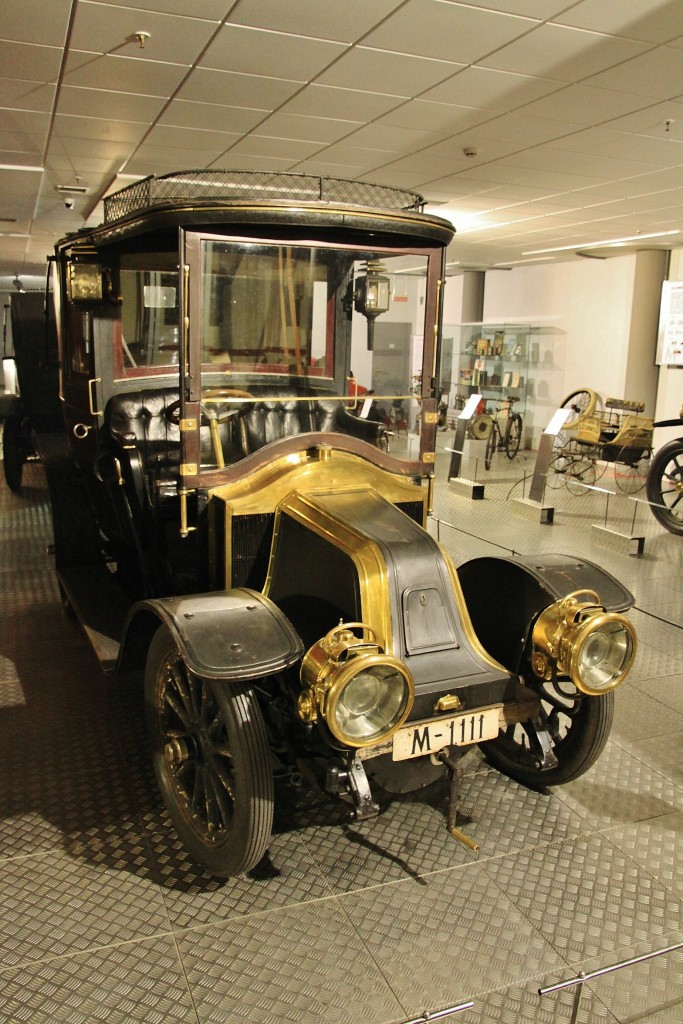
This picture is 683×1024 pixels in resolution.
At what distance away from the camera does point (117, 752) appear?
309cm

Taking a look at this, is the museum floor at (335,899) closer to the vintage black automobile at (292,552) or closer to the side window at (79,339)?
the vintage black automobile at (292,552)

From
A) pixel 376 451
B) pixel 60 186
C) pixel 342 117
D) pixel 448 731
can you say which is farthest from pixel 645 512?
pixel 60 186

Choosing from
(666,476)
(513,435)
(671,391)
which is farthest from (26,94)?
(671,391)

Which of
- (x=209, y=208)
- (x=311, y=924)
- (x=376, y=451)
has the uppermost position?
(x=209, y=208)

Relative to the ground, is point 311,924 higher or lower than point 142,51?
lower

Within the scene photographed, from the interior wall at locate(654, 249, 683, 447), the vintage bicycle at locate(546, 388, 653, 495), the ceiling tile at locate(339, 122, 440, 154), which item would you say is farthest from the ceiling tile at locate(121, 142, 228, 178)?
the interior wall at locate(654, 249, 683, 447)

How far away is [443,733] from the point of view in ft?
7.72

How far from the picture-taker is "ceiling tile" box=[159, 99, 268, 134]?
509cm

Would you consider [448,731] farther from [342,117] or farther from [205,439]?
[342,117]

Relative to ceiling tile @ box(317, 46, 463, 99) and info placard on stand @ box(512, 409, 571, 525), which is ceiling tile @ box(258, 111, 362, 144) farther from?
info placard on stand @ box(512, 409, 571, 525)

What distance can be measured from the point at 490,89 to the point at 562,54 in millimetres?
631

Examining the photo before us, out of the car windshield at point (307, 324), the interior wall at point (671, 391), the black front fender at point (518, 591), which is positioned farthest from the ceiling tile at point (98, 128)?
the interior wall at point (671, 391)

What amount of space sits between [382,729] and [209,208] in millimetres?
1648

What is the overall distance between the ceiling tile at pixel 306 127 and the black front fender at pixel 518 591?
3596 millimetres
